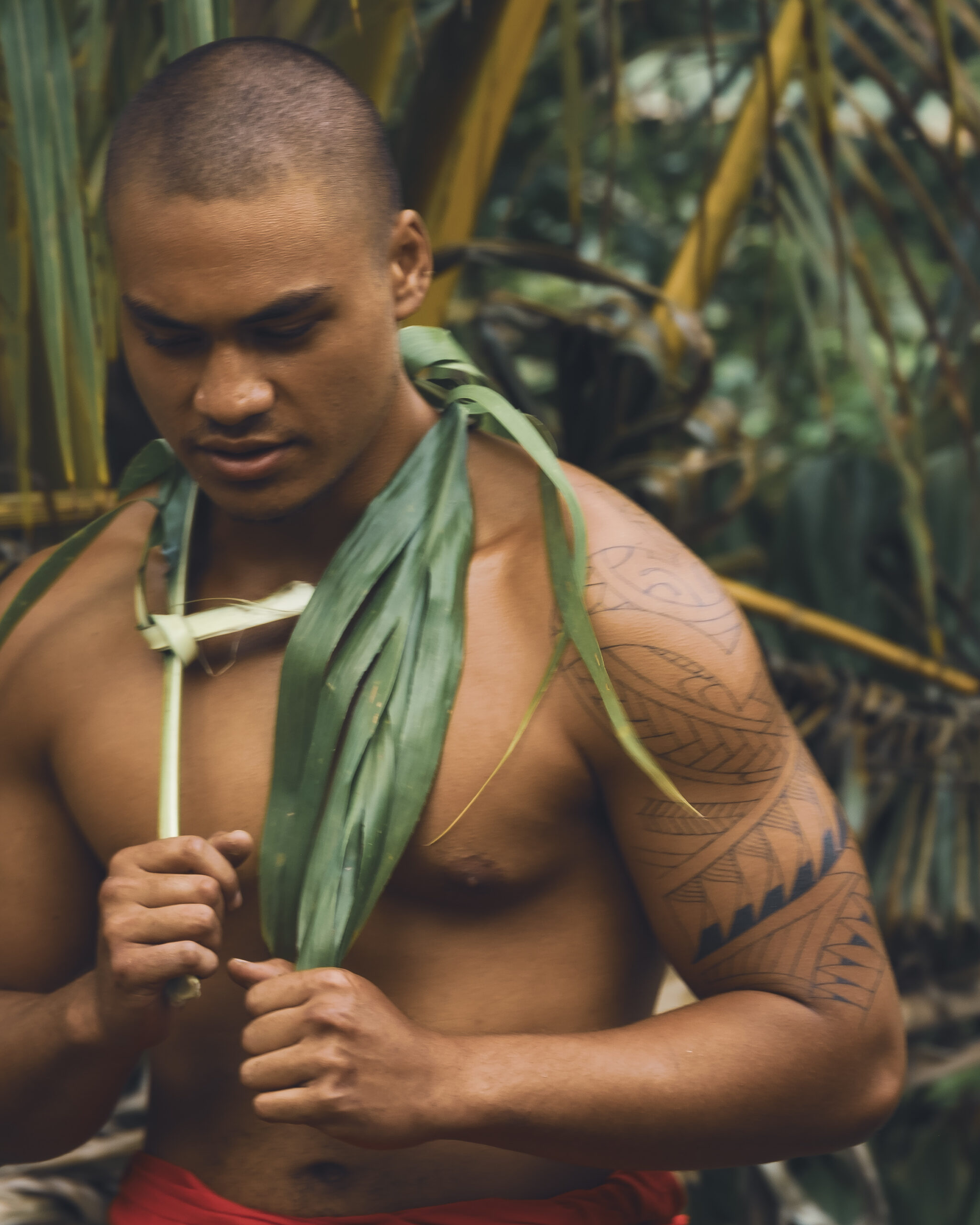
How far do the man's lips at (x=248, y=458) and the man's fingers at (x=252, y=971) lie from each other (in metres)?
0.30

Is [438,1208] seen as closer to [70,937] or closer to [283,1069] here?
[283,1069]

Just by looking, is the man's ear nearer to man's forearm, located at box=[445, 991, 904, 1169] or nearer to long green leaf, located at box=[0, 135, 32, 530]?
long green leaf, located at box=[0, 135, 32, 530]

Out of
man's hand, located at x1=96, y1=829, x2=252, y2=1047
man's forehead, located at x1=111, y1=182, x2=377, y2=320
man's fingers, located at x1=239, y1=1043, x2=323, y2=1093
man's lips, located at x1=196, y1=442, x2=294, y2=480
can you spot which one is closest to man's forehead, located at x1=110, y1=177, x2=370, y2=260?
man's forehead, located at x1=111, y1=182, x2=377, y2=320

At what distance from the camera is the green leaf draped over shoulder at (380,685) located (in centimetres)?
90

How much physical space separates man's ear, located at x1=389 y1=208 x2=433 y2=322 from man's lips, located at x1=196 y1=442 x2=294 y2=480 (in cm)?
13

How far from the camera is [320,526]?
1.03m

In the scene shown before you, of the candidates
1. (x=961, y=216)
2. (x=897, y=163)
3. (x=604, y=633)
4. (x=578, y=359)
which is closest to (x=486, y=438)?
(x=604, y=633)

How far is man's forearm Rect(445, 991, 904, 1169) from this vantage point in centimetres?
86

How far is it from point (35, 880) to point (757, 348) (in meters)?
1.32

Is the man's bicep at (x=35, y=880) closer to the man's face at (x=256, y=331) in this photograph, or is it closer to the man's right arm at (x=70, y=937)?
the man's right arm at (x=70, y=937)

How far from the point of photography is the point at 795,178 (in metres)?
1.81

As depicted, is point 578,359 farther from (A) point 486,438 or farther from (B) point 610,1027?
(B) point 610,1027

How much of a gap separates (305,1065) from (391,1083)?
5cm

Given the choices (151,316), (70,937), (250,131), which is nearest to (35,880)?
(70,937)
